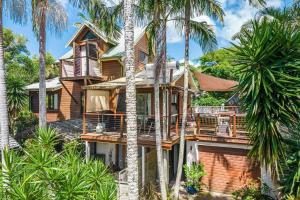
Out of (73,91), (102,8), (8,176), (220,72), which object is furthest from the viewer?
(220,72)

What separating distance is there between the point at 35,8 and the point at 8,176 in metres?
8.87

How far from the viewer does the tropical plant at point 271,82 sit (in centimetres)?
791

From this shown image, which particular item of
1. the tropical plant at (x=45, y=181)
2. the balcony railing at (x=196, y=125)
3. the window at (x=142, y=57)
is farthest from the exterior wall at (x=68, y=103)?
the tropical plant at (x=45, y=181)

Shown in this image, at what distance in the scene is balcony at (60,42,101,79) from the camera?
18.7 metres

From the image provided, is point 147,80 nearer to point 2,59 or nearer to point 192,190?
point 192,190

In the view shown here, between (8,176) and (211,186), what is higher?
(8,176)

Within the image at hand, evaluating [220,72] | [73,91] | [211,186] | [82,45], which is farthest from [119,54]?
[220,72]

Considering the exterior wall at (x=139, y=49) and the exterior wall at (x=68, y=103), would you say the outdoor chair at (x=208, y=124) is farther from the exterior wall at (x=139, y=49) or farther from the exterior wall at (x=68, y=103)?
the exterior wall at (x=68, y=103)

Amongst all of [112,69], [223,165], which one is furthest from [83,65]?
[223,165]

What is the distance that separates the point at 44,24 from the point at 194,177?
10998mm

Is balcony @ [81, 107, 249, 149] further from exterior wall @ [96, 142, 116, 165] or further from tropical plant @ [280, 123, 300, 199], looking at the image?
tropical plant @ [280, 123, 300, 199]

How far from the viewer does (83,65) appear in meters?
18.8

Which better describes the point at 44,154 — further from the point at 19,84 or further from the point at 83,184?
the point at 19,84

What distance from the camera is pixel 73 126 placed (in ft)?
60.7
